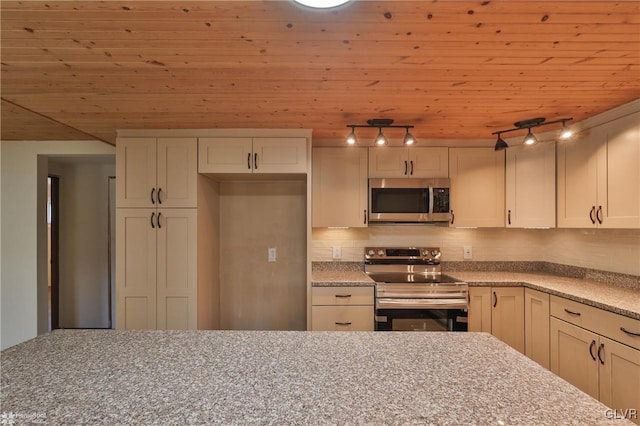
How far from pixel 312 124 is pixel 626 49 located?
6.05ft

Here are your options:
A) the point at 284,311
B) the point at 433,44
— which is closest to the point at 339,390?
the point at 433,44

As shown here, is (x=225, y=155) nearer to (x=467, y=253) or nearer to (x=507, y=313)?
(x=467, y=253)

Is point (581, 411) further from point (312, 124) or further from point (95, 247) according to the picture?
point (95, 247)

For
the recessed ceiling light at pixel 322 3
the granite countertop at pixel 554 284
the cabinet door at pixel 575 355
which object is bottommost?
the cabinet door at pixel 575 355

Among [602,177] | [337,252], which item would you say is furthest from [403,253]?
[602,177]

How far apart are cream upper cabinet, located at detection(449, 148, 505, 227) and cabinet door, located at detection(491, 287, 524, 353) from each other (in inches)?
25.8

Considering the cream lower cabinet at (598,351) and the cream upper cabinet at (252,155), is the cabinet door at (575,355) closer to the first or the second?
the cream lower cabinet at (598,351)

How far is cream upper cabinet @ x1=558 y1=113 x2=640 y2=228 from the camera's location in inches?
83.4

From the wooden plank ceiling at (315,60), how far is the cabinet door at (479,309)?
1.41 metres

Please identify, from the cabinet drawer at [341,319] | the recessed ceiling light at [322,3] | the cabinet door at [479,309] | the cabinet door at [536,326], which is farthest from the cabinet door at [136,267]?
the cabinet door at [536,326]

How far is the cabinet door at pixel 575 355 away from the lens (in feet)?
6.70

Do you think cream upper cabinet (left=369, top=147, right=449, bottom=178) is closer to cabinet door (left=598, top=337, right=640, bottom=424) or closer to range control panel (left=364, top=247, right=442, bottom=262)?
range control panel (left=364, top=247, right=442, bottom=262)

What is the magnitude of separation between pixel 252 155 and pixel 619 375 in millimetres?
2813

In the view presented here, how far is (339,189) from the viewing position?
3.07m
